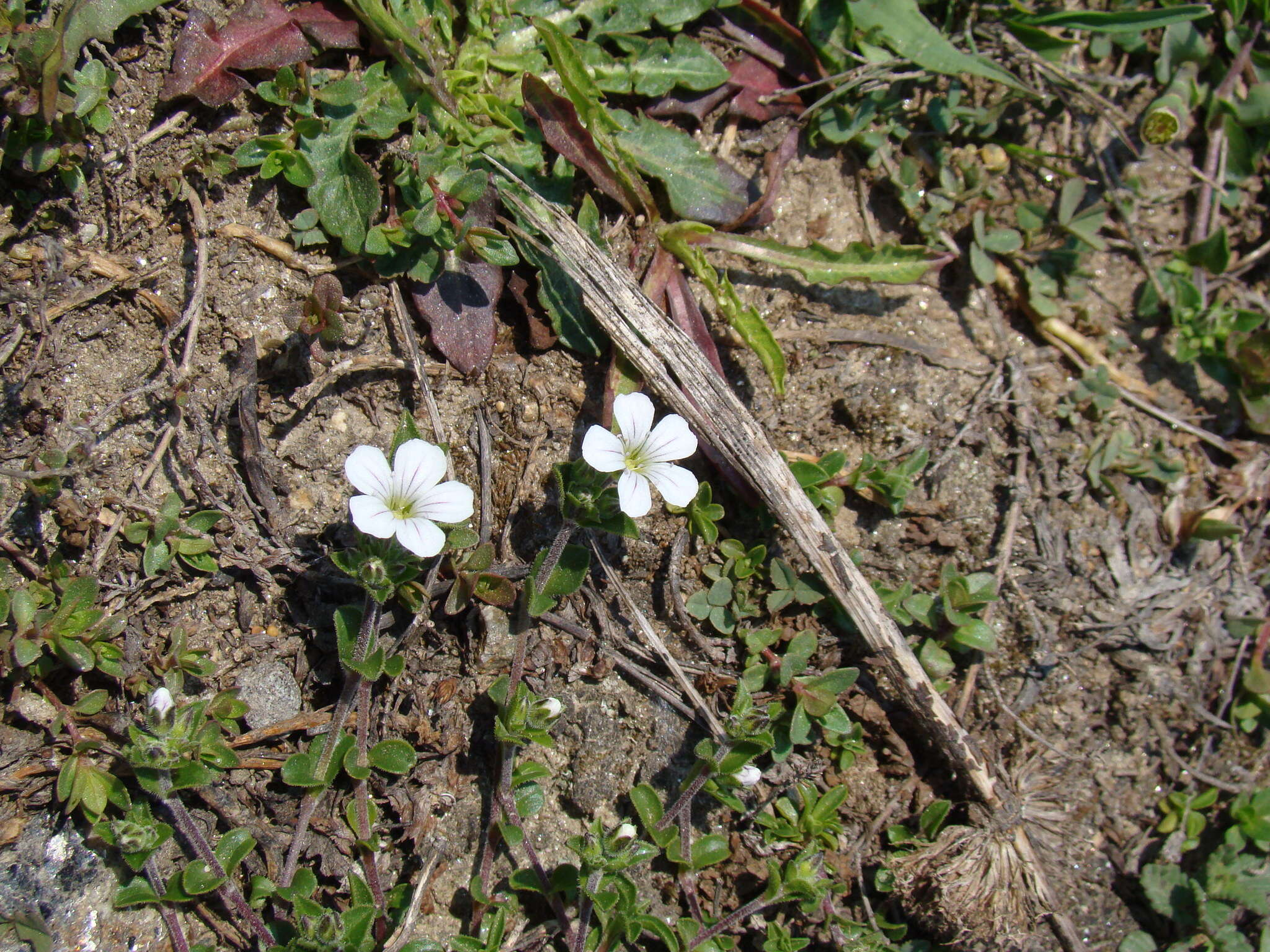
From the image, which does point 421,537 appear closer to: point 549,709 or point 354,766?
point 549,709

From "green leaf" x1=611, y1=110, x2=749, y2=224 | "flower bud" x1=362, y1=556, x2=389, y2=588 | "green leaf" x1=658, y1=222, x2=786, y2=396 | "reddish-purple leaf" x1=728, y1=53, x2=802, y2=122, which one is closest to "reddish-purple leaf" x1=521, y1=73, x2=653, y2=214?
"green leaf" x1=611, y1=110, x2=749, y2=224

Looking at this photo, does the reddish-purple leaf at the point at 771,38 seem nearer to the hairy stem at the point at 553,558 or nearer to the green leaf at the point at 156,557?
the hairy stem at the point at 553,558

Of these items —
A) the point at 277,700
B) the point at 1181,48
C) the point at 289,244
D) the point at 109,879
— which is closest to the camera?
the point at 109,879

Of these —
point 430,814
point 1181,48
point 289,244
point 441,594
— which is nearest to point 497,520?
point 441,594

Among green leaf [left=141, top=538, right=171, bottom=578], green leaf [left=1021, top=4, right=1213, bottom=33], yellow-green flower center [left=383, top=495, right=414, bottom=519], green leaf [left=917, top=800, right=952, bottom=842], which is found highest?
green leaf [left=1021, top=4, right=1213, bottom=33]

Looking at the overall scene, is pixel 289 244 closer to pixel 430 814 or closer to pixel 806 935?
pixel 430 814

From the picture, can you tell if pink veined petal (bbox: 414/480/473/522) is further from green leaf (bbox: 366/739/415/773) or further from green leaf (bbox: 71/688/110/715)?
green leaf (bbox: 71/688/110/715)
